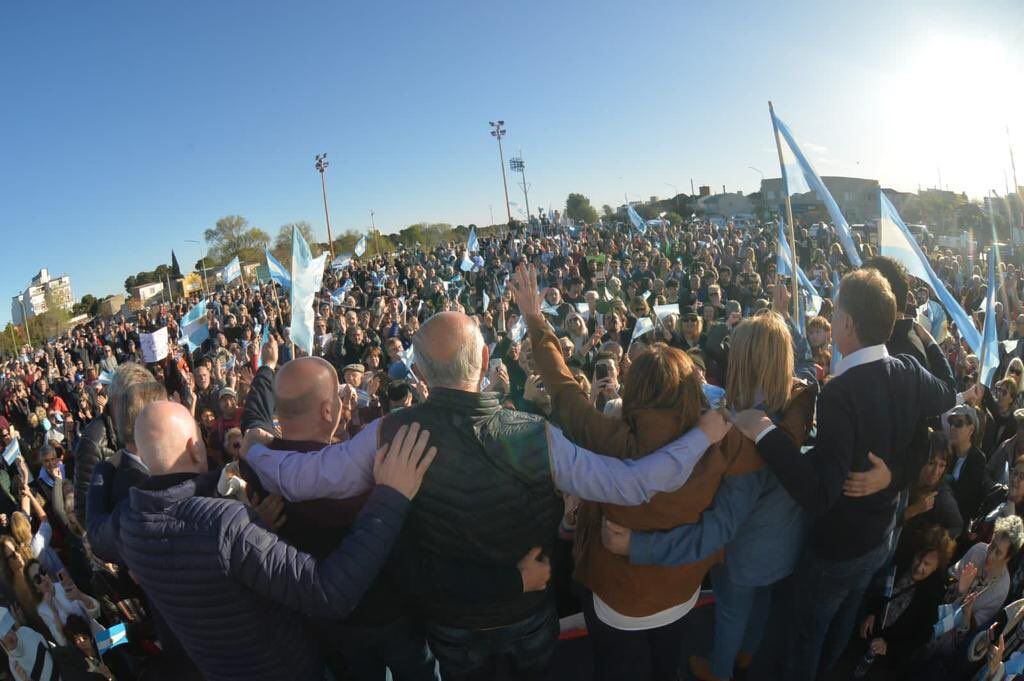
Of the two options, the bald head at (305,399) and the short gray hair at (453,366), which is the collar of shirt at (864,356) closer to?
the short gray hair at (453,366)

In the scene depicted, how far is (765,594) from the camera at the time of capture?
100 inches

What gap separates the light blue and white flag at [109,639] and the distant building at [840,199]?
39313 millimetres

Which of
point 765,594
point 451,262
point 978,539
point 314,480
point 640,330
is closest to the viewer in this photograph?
point 314,480

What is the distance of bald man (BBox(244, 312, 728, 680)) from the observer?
1688 mm

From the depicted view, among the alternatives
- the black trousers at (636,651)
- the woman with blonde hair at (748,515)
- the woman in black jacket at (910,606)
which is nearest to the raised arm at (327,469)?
the woman with blonde hair at (748,515)

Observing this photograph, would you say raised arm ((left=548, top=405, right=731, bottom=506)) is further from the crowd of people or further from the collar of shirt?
the collar of shirt

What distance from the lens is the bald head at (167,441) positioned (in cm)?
163

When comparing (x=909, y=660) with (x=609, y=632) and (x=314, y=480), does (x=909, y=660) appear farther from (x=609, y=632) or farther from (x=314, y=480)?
(x=314, y=480)

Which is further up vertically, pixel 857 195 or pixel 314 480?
pixel 857 195

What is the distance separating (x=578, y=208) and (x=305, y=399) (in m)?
71.6

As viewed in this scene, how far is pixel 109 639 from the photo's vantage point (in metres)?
3.31

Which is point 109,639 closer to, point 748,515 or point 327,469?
point 327,469

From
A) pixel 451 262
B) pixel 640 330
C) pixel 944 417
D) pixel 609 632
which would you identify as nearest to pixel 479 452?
pixel 609 632

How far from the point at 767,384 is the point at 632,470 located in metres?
0.70
